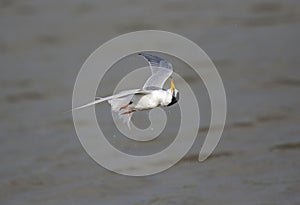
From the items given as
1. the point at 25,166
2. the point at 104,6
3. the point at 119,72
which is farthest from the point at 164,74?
the point at 104,6

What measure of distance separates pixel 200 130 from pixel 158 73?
2.68 m

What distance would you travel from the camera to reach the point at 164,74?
6.44m

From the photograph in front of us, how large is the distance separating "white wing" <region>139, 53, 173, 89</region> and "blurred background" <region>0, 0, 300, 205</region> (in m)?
1.54

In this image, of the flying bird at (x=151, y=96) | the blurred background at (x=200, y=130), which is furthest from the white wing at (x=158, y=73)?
the blurred background at (x=200, y=130)

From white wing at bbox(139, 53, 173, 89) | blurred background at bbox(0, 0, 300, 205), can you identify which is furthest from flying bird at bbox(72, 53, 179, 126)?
blurred background at bbox(0, 0, 300, 205)

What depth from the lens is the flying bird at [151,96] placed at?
19.7 feet

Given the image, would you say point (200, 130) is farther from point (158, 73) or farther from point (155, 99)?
point (155, 99)

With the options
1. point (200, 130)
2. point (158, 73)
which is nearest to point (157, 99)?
point (158, 73)

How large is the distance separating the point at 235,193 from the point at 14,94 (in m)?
3.75

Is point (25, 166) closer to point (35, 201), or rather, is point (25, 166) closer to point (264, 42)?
point (35, 201)

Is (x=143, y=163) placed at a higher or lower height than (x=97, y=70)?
lower

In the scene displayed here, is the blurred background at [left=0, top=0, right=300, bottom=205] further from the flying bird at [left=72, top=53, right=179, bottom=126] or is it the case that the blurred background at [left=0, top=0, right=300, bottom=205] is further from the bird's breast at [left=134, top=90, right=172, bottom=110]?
the bird's breast at [left=134, top=90, right=172, bottom=110]

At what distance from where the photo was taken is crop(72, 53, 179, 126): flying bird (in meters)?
6.00

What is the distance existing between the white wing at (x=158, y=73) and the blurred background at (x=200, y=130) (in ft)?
5.05
